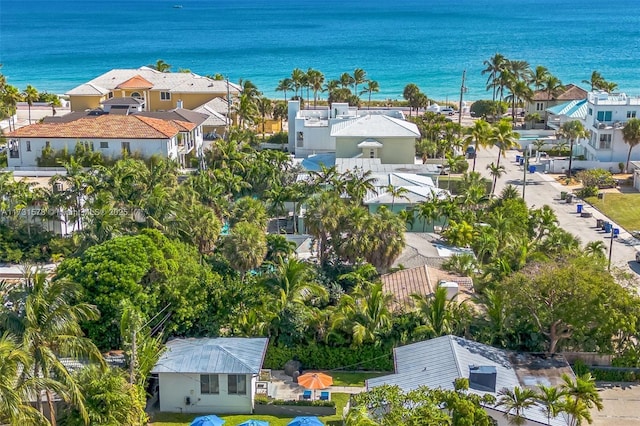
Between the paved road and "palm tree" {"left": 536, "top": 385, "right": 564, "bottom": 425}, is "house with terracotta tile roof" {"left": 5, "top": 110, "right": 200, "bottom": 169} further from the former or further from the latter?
"palm tree" {"left": 536, "top": 385, "right": 564, "bottom": 425}

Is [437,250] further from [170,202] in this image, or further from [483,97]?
[483,97]

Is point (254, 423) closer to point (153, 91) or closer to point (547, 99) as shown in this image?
point (153, 91)

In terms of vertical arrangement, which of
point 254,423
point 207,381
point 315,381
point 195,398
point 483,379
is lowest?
point 195,398

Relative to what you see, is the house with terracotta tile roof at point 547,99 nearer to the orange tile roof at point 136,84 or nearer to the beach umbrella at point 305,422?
the orange tile roof at point 136,84

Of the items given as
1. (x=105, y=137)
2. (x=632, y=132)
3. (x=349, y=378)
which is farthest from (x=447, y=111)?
(x=349, y=378)

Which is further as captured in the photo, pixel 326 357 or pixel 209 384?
pixel 326 357

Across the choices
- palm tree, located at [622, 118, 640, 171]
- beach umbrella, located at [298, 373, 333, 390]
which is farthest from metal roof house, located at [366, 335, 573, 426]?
palm tree, located at [622, 118, 640, 171]
